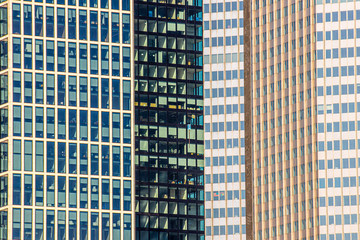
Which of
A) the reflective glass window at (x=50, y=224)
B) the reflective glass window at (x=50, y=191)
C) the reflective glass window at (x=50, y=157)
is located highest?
the reflective glass window at (x=50, y=157)

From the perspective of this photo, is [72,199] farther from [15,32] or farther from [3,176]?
[15,32]

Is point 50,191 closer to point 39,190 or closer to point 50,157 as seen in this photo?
point 39,190

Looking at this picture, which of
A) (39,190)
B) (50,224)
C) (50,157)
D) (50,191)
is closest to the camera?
(50,224)

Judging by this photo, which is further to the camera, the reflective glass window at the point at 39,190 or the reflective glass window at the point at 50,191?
the reflective glass window at the point at 50,191

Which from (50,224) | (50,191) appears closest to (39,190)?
(50,191)

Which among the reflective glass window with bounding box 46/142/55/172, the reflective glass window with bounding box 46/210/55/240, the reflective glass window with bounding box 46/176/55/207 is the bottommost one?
the reflective glass window with bounding box 46/210/55/240

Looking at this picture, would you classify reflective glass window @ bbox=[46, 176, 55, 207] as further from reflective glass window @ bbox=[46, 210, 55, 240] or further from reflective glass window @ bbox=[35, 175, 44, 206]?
reflective glass window @ bbox=[46, 210, 55, 240]

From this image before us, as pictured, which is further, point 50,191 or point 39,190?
point 50,191

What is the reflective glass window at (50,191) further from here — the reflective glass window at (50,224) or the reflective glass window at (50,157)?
the reflective glass window at (50,157)

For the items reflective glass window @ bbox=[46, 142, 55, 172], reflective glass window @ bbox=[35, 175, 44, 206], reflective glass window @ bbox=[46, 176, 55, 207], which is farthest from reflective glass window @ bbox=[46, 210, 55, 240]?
reflective glass window @ bbox=[46, 142, 55, 172]

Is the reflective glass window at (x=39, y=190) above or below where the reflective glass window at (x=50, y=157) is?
below

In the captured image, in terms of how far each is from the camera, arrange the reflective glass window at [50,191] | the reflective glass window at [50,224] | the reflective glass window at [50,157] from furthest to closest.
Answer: the reflective glass window at [50,157] < the reflective glass window at [50,191] < the reflective glass window at [50,224]

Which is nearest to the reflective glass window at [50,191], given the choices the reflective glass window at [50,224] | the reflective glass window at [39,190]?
the reflective glass window at [39,190]

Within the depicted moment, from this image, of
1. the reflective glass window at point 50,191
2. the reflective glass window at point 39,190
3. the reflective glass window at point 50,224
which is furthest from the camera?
the reflective glass window at point 50,191
